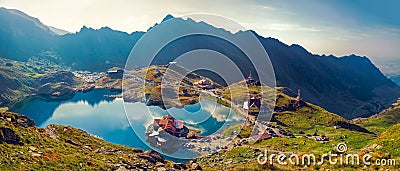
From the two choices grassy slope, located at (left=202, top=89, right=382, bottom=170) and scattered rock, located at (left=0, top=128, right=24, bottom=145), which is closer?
scattered rock, located at (left=0, top=128, right=24, bottom=145)

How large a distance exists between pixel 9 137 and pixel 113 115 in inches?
4426

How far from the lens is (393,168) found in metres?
17.2

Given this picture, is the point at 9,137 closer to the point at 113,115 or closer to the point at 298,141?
the point at 298,141

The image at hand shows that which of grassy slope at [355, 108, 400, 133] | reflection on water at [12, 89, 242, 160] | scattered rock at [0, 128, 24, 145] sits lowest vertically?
grassy slope at [355, 108, 400, 133]

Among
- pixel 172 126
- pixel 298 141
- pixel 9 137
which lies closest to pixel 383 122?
pixel 298 141

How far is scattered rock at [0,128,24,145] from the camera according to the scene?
984 inches

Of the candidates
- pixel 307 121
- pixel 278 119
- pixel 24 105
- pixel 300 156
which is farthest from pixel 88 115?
pixel 300 156

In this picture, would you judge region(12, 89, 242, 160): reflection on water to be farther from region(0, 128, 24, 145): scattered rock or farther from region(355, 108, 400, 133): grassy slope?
region(355, 108, 400, 133): grassy slope

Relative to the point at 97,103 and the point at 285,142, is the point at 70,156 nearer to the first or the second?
the point at 285,142

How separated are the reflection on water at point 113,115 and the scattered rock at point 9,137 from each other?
166 feet

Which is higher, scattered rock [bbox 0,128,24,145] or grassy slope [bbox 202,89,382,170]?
scattered rock [bbox 0,128,24,145]

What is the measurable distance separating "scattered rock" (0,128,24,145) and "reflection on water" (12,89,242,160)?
166ft

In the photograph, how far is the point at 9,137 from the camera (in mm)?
25672

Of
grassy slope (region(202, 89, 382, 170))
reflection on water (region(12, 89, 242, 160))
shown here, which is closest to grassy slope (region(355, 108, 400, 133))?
grassy slope (region(202, 89, 382, 170))
